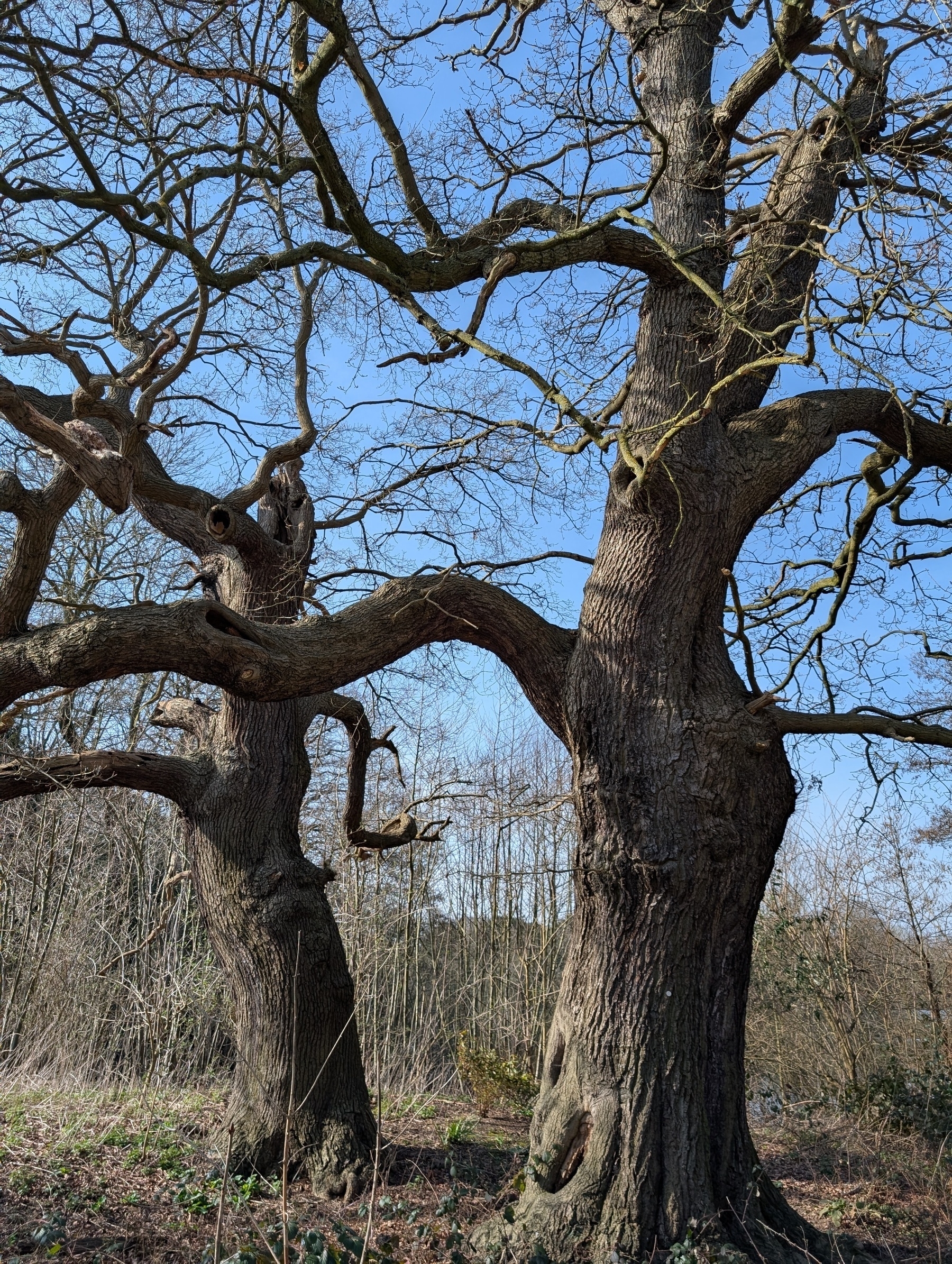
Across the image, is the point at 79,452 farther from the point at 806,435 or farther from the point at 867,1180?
the point at 867,1180

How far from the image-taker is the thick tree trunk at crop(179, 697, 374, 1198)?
5.77 meters

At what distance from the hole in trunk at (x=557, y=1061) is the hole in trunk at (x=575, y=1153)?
281 mm

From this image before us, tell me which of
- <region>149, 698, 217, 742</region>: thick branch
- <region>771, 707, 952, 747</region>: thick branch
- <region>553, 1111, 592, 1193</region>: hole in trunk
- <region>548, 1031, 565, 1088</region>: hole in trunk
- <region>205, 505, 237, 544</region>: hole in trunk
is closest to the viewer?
<region>553, 1111, 592, 1193</region>: hole in trunk

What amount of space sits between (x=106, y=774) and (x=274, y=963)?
63.1 inches

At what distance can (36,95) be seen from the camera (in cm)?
572

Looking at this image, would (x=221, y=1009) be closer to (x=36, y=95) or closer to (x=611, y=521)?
(x=611, y=521)

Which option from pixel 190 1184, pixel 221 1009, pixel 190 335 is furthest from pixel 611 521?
pixel 221 1009

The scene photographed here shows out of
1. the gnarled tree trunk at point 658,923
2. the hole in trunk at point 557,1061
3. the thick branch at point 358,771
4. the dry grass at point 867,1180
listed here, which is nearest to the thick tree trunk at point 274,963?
the thick branch at point 358,771

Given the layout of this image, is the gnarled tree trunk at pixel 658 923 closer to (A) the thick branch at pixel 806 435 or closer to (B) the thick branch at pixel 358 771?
(A) the thick branch at pixel 806 435

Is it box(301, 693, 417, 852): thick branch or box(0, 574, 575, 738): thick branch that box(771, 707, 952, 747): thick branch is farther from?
box(301, 693, 417, 852): thick branch

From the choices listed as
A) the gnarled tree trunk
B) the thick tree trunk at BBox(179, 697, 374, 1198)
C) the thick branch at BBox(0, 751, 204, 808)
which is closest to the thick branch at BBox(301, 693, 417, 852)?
the thick tree trunk at BBox(179, 697, 374, 1198)

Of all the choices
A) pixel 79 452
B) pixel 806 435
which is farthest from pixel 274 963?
pixel 806 435

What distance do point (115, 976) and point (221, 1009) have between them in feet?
4.88

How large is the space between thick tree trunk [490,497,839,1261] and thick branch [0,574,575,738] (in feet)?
1.05
